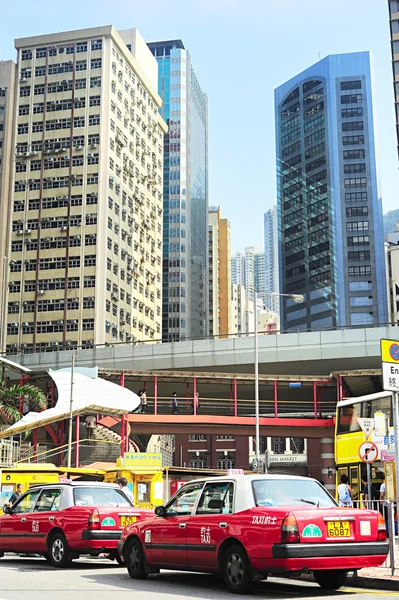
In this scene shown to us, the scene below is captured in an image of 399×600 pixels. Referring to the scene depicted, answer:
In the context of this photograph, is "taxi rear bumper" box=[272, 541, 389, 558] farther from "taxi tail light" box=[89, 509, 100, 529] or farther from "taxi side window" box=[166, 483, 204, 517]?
"taxi tail light" box=[89, 509, 100, 529]

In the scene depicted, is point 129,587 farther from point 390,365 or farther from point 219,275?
point 219,275

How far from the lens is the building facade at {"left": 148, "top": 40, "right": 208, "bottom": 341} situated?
13975cm

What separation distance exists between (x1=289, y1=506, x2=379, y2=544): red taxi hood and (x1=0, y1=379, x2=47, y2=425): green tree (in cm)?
3252

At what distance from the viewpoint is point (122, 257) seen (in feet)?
310

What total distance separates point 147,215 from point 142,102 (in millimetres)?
15340

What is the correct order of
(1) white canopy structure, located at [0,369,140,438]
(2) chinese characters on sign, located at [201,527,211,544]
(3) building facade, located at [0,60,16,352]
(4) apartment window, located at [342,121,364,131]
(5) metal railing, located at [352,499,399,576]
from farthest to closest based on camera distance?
1. (4) apartment window, located at [342,121,364,131]
2. (3) building facade, located at [0,60,16,352]
3. (1) white canopy structure, located at [0,369,140,438]
4. (5) metal railing, located at [352,499,399,576]
5. (2) chinese characters on sign, located at [201,527,211,544]

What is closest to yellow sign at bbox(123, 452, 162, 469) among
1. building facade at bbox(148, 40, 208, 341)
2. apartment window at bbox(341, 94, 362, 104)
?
building facade at bbox(148, 40, 208, 341)

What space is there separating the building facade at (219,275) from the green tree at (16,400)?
11009 centimetres

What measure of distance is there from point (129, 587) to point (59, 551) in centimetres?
386

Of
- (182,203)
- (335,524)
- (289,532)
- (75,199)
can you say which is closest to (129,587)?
(289,532)

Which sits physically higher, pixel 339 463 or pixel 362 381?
pixel 362 381

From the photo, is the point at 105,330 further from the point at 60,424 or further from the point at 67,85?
the point at 60,424

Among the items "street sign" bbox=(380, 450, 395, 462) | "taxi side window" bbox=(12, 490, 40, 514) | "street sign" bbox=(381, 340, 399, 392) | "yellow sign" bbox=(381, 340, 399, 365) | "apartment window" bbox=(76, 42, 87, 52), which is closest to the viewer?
"street sign" bbox=(381, 340, 399, 392)

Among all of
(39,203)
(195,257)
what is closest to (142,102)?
(39,203)
